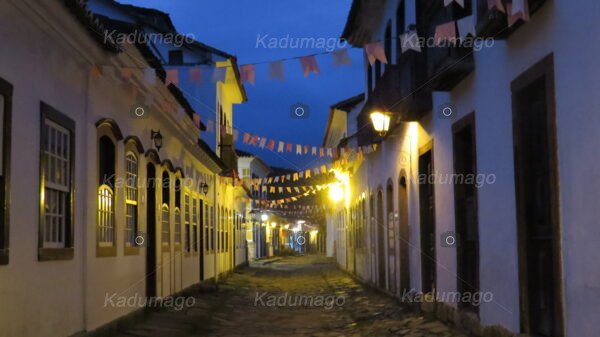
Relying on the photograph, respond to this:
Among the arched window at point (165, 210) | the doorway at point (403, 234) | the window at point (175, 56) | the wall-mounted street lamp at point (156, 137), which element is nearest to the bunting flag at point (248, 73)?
the wall-mounted street lamp at point (156, 137)

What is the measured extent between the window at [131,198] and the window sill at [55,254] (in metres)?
3.26

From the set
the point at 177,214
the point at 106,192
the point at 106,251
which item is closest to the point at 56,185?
the point at 106,251

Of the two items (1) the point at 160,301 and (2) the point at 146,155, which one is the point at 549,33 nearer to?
(2) the point at 146,155

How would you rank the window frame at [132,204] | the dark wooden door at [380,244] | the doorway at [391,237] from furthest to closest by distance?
the dark wooden door at [380,244], the doorway at [391,237], the window frame at [132,204]

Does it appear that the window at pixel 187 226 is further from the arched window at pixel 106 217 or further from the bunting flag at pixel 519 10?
the bunting flag at pixel 519 10

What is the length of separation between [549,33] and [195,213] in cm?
1409

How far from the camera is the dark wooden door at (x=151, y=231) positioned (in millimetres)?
14227

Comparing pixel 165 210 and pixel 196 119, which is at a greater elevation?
pixel 196 119

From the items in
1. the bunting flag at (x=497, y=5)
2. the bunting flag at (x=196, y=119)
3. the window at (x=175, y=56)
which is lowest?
the bunting flag at (x=497, y=5)

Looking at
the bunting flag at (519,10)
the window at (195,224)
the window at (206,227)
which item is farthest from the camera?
the window at (206,227)

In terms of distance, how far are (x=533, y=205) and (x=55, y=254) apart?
549 centimetres

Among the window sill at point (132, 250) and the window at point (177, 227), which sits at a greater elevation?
the window at point (177, 227)

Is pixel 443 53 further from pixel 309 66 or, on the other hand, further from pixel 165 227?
pixel 165 227

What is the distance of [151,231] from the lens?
14.3m
